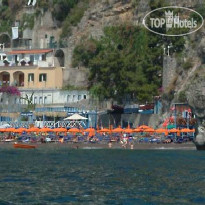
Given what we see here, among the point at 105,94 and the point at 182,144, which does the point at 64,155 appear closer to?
the point at 182,144

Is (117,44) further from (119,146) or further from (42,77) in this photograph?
(119,146)

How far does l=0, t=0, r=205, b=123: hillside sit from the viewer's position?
106m

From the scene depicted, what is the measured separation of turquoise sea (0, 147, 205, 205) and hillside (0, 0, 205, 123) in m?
20.5

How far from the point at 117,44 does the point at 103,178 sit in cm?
6484

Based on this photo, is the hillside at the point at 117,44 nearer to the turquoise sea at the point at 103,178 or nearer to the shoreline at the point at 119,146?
the shoreline at the point at 119,146

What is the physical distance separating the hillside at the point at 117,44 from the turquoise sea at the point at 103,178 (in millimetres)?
20544

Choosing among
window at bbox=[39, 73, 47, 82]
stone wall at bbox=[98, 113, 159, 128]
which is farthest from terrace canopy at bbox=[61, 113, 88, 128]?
window at bbox=[39, 73, 47, 82]

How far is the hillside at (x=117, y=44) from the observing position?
10581 centimetres

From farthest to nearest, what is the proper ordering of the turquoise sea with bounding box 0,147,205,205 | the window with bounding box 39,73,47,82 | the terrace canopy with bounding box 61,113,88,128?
1. the window with bounding box 39,73,47,82
2. the terrace canopy with bounding box 61,113,88,128
3. the turquoise sea with bounding box 0,147,205,205

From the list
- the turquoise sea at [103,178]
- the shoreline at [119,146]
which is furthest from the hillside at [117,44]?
the turquoise sea at [103,178]

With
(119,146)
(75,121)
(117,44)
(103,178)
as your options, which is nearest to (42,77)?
(117,44)

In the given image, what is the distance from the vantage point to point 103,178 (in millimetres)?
55844

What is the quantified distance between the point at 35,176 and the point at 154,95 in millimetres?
52589

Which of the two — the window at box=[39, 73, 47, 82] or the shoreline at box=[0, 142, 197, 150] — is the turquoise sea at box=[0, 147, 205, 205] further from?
the window at box=[39, 73, 47, 82]
